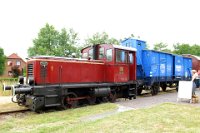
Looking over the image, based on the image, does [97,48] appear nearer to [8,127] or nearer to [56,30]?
[8,127]

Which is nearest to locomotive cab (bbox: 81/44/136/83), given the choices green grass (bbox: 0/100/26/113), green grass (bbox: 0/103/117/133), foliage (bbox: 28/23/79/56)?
green grass (bbox: 0/103/117/133)

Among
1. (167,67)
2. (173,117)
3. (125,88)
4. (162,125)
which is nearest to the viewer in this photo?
(162,125)

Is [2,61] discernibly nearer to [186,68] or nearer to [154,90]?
[186,68]

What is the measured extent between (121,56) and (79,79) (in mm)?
3053

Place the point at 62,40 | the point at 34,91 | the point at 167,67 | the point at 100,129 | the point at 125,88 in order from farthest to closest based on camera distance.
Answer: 1. the point at 62,40
2. the point at 167,67
3. the point at 125,88
4. the point at 34,91
5. the point at 100,129

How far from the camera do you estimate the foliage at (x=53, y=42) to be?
5647cm

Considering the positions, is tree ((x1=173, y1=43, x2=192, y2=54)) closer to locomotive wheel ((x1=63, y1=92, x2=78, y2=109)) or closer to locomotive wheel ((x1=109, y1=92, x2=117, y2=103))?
locomotive wheel ((x1=109, y1=92, x2=117, y2=103))

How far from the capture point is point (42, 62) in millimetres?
11250

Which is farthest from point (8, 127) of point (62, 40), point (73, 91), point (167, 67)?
point (62, 40)

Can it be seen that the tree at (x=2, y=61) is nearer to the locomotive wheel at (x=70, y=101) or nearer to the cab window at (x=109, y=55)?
the cab window at (x=109, y=55)

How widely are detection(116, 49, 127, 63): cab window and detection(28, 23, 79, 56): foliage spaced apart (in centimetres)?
4194

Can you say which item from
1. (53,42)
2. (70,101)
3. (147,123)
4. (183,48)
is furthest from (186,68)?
(183,48)

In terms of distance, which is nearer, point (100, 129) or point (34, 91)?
Answer: point (100, 129)

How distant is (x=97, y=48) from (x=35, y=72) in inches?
179
